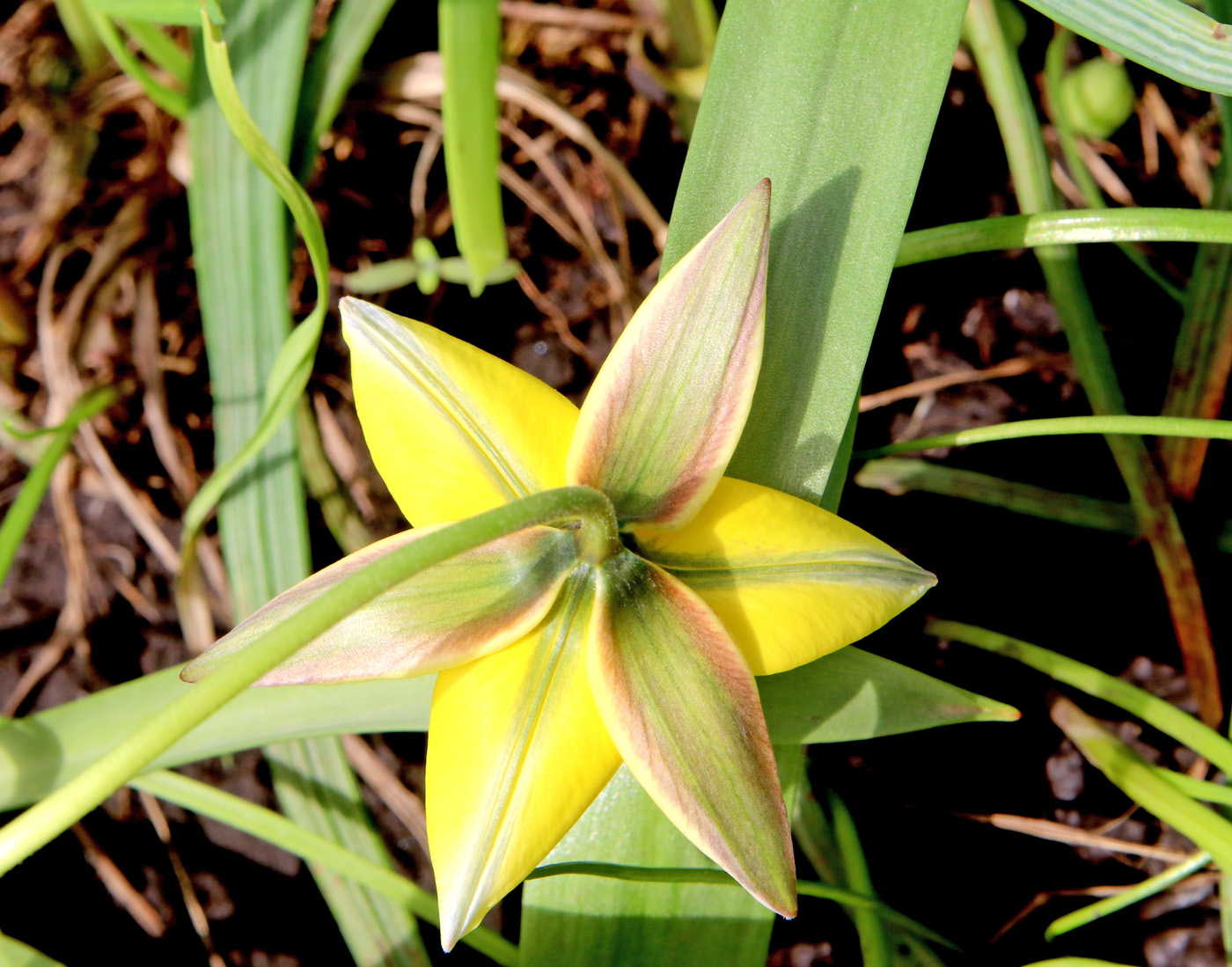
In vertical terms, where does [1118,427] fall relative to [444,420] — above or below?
above

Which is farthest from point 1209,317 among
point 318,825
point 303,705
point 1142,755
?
point 318,825

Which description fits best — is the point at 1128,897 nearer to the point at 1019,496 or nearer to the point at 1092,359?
the point at 1019,496

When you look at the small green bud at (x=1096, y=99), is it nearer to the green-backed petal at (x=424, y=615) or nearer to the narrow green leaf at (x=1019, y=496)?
→ the narrow green leaf at (x=1019, y=496)

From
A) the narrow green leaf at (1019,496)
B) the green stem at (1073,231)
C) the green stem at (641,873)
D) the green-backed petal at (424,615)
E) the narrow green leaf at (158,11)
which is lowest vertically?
the green stem at (641,873)

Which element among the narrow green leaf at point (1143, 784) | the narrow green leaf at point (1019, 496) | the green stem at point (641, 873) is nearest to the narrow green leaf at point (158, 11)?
the green stem at point (641, 873)

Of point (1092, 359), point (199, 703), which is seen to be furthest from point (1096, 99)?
point (199, 703)

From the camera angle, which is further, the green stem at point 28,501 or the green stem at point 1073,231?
the green stem at point 28,501

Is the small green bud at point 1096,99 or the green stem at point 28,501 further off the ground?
the small green bud at point 1096,99

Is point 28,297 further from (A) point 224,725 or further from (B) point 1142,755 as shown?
(B) point 1142,755
